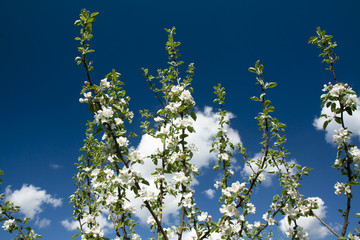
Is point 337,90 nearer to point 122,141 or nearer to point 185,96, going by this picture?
point 185,96

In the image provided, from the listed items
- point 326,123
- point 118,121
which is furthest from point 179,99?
point 326,123

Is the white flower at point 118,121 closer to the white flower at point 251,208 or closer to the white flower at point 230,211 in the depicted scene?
the white flower at point 230,211

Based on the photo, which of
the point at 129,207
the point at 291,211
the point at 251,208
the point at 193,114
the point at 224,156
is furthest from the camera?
the point at 224,156

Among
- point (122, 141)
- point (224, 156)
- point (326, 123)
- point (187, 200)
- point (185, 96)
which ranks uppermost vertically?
point (185, 96)

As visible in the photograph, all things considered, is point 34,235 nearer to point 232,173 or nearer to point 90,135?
point 90,135

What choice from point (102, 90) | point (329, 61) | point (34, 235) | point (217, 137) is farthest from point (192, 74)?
point (34, 235)

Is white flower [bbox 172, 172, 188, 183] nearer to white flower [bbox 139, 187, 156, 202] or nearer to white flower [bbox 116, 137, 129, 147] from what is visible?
white flower [bbox 139, 187, 156, 202]

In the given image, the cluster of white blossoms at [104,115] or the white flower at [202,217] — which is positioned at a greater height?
the cluster of white blossoms at [104,115]

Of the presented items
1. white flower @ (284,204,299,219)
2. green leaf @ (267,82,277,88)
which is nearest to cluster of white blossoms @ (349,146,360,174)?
white flower @ (284,204,299,219)

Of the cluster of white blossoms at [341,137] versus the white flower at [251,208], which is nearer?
the cluster of white blossoms at [341,137]

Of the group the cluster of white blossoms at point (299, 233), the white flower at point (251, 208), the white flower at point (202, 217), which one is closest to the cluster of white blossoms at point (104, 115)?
the white flower at point (202, 217)

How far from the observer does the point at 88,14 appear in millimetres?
2955

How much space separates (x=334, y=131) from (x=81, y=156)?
5.08 metres

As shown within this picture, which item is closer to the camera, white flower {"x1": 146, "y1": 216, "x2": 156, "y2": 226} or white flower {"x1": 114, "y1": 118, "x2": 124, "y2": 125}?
white flower {"x1": 114, "y1": 118, "x2": 124, "y2": 125}
